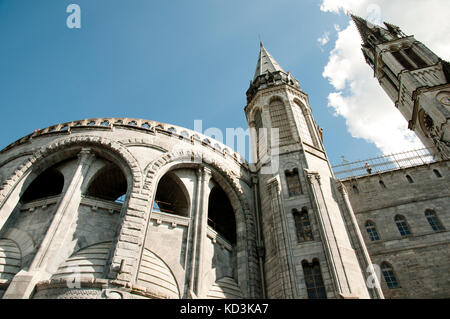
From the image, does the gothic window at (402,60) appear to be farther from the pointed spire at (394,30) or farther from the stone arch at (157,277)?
the stone arch at (157,277)

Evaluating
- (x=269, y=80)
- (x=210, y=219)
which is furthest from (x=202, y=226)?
(x=269, y=80)

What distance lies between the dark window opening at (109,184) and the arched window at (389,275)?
15.8 meters

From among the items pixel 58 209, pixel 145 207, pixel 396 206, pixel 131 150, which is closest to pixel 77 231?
pixel 58 209

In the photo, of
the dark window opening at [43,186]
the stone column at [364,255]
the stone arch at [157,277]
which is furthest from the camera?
the dark window opening at [43,186]

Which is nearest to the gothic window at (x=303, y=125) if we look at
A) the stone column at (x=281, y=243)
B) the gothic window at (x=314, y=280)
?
the stone column at (x=281, y=243)

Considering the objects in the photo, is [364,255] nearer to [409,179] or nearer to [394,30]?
[409,179]

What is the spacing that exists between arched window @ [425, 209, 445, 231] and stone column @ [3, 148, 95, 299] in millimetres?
20411

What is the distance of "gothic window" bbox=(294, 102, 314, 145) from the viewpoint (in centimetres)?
1908

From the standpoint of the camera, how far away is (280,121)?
2028cm

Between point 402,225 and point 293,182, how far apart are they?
29.1 feet

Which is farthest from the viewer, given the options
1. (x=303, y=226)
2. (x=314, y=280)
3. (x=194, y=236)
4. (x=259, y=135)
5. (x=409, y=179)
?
(x=409, y=179)

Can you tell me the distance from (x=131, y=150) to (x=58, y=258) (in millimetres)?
5902

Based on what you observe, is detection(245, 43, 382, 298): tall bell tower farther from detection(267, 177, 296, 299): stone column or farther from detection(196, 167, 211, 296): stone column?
detection(196, 167, 211, 296): stone column

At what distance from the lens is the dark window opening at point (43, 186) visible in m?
17.0
